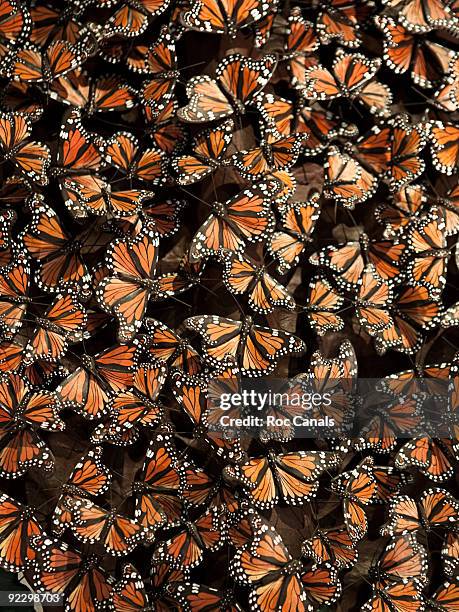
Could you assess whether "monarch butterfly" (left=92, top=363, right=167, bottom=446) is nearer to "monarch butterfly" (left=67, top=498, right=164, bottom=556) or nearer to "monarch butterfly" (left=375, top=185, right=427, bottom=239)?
"monarch butterfly" (left=67, top=498, right=164, bottom=556)

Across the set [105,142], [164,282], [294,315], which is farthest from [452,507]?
[105,142]

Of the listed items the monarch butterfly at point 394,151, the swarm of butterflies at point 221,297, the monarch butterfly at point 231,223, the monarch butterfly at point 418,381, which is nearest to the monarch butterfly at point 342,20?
the swarm of butterflies at point 221,297

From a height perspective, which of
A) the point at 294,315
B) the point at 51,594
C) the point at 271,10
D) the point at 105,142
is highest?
the point at 271,10

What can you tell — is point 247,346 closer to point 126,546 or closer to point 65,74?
point 126,546

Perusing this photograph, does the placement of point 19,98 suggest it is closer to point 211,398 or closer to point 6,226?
point 6,226

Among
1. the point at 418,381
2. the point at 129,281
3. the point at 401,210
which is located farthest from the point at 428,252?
the point at 129,281

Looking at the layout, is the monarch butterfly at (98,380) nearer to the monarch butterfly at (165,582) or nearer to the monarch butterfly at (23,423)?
the monarch butterfly at (23,423)

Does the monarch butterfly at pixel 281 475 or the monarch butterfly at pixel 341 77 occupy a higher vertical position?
the monarch butterfly at pixel 341 77
